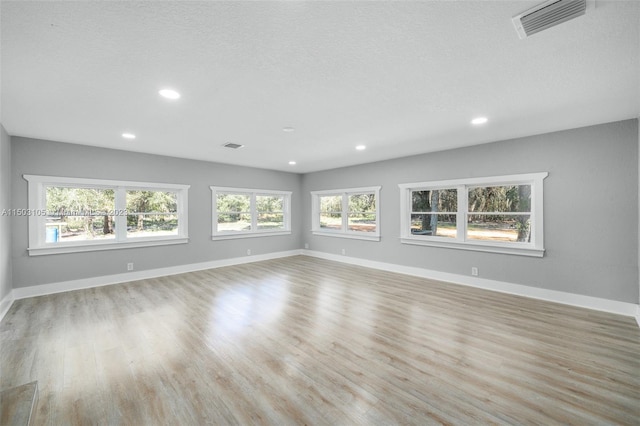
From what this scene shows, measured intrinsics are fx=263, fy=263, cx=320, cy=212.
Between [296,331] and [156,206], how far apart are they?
4388mm

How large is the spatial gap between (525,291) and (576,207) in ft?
4.79

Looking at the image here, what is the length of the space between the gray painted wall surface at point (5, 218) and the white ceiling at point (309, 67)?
0.36 m

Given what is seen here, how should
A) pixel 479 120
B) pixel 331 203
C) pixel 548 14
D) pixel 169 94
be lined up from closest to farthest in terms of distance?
pixel 548 14 < pixel 169 94 < pixel 479 120 < pixel 331 203

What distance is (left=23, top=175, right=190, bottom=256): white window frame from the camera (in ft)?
14.0

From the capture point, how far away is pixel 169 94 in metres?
2.65

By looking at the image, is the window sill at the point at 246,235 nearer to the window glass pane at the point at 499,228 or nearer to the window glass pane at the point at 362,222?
the window glass pane at the point at 362,222

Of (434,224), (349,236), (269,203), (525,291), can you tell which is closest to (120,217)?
(269,203)

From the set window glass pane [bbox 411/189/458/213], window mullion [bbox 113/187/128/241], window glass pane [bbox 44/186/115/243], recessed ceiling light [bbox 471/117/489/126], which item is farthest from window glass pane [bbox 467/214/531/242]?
window glass pane [bbox 44/186/115/243]

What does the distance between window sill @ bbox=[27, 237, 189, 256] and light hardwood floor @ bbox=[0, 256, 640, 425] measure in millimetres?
792

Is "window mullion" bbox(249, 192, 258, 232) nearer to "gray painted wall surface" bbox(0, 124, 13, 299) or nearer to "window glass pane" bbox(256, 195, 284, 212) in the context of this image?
"window glass pane" bbox(256, 195, 284, 212)

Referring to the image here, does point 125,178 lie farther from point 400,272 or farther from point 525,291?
point 525,291

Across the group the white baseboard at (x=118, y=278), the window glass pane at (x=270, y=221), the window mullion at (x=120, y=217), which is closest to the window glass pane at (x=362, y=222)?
the window glass pane at (x=270, y=221)

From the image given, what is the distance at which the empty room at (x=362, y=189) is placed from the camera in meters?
1.76

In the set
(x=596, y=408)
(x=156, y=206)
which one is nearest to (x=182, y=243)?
(x=156, y=206)
